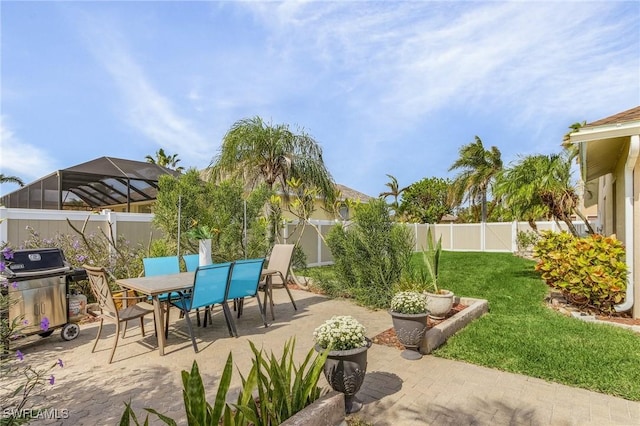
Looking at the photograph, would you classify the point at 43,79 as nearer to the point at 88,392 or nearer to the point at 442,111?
the point at 88,392

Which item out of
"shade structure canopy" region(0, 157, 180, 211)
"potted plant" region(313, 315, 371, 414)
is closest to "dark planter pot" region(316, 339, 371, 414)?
"potted plant" region(313, 315, 371, 414)

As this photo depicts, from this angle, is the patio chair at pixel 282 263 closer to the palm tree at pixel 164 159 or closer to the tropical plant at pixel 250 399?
the tropical plant at pixel 250 399

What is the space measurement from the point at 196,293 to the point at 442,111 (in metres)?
9.46

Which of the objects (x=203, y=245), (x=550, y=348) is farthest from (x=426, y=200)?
(x=203, y=245)

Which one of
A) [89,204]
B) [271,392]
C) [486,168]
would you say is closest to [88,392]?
[271,392]

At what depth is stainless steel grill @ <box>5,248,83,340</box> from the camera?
4121 millimetres

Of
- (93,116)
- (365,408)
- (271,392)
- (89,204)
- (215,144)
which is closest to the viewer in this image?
(271,392)

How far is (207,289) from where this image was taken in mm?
4316

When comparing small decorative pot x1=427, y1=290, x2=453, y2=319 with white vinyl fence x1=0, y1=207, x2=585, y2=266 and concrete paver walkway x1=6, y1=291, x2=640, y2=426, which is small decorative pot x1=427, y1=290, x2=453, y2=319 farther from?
white vinyl fence x1=0, y1=207, x2=585, y2=266

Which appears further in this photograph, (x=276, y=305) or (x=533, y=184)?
(x=533, y=184)

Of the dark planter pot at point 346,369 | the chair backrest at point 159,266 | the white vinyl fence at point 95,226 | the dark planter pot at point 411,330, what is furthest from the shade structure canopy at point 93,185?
the dark planter pot at point 346,369

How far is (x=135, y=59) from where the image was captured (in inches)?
281

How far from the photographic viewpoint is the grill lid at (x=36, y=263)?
4.18 m

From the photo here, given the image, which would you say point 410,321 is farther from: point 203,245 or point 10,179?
point 10,179
